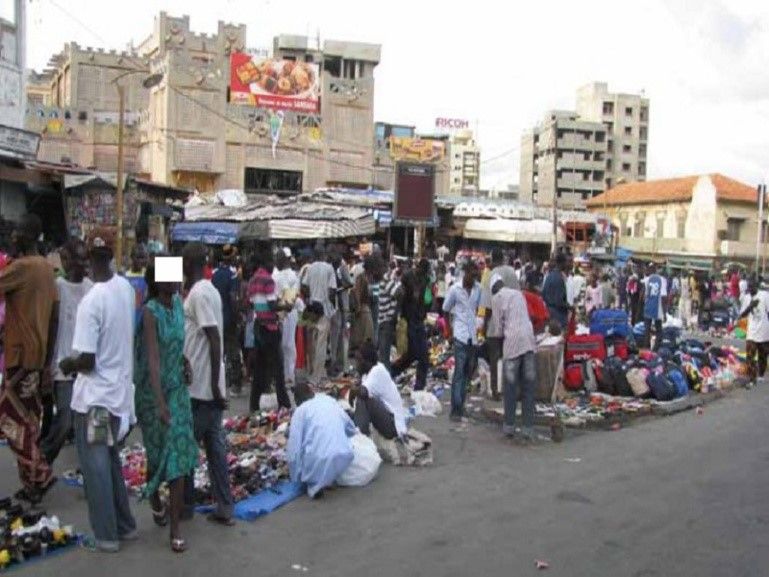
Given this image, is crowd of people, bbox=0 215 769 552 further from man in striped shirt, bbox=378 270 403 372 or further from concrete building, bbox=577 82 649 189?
concrete building, bbox=577 82 649 189

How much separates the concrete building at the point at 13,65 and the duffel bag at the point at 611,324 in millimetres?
10828

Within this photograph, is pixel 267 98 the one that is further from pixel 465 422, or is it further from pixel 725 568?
pixel 725 568

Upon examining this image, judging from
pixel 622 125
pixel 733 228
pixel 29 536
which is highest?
pixel 622 125

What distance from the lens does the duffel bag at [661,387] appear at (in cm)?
1133

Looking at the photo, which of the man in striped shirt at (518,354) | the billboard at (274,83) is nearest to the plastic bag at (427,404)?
the man in striped shirt at (518,354)

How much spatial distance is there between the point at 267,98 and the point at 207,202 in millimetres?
13784

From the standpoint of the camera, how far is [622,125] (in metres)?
98.9

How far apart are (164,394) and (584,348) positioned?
8.01m

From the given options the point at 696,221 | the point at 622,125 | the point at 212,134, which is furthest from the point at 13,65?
the point at 622,125

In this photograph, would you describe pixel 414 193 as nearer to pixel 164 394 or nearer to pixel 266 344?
pixel 266 344

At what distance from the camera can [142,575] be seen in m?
4.97

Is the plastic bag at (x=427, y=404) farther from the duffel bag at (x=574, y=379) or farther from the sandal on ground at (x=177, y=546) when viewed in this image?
the sandal on ground at (x=177, y=546)

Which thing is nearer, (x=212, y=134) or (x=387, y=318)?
(x=387, y=318)

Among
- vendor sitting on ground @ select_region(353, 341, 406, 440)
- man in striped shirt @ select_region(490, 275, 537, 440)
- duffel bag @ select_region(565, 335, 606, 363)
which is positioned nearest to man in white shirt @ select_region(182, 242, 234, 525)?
vendor sitting on ground @ select_region(353, 341, 406, 440)
